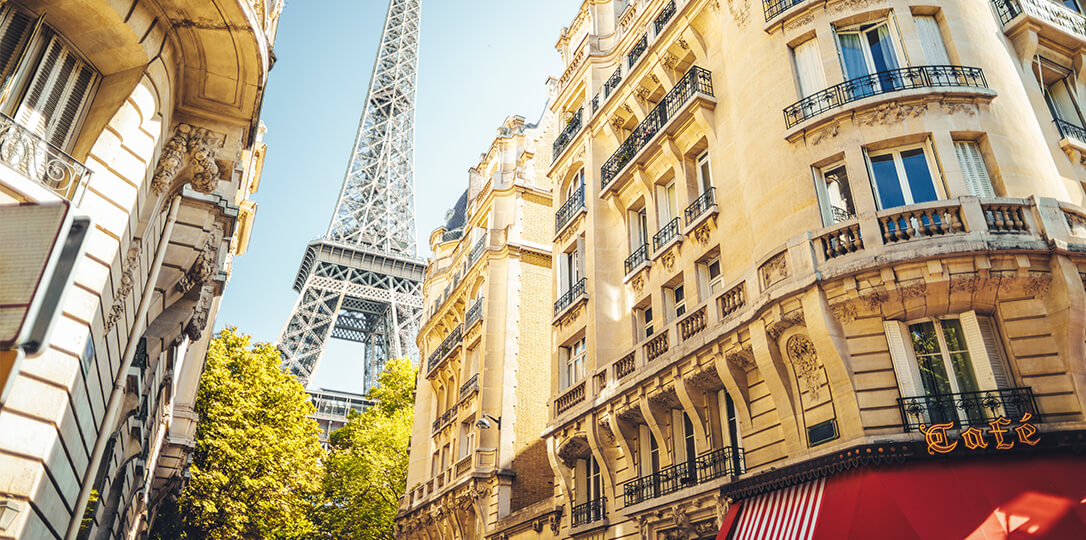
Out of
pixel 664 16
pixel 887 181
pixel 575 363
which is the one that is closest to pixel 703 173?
pixel 887 181

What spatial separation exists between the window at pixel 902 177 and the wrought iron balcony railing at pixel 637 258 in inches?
279

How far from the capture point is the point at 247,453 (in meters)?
30.6

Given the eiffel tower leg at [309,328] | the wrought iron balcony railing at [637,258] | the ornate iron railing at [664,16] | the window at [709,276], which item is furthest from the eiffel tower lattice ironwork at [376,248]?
the window at [709,276]

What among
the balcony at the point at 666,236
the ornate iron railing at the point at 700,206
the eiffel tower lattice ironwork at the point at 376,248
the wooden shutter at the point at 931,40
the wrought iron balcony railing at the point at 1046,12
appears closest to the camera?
the wooden shutter at the point at 931,40

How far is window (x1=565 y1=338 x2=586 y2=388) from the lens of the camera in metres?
22.4

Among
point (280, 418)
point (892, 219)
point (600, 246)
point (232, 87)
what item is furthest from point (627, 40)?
point (280, 418)

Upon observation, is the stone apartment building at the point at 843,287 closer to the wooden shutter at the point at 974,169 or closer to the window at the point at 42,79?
the wooden shutter at the point at 974,169

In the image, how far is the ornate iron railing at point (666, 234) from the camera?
63.0ft

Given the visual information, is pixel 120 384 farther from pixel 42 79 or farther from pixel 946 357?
pixel 946 357

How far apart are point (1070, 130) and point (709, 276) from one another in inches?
334

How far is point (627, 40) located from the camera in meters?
24.5

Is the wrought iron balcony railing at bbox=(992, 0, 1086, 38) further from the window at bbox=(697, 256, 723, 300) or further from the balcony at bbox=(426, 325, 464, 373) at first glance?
the balcony at bbox=(426, 325, 464, 373)

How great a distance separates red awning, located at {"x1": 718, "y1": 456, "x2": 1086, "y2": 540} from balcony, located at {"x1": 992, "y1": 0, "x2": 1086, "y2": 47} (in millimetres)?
10151

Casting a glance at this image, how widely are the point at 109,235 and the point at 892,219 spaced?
42.3 ft
